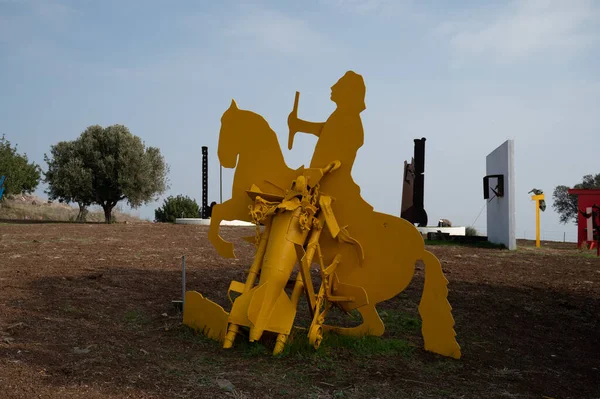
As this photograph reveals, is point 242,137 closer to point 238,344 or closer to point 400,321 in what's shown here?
point 238,344

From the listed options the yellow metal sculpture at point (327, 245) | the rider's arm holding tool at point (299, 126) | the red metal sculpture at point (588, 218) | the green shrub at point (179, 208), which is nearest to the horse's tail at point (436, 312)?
the yellow metal sculpture at point (327, 245)

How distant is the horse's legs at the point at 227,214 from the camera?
6973 mm

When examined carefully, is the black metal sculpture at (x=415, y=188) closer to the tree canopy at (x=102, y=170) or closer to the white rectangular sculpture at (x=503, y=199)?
the white rectangular sculpture at (x=503, y=199)

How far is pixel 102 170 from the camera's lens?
30.6m

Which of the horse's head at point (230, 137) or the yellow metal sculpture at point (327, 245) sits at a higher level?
the horse's head at point (230, 137)

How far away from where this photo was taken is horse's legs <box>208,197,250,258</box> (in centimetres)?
697

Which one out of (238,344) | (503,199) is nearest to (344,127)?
(238,344)

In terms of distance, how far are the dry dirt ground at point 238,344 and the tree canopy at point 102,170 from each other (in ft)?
60.7

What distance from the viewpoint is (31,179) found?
39094 mm

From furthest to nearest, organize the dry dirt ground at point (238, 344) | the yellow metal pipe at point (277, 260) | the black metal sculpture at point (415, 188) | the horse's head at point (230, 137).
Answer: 1. the black metal sculpture at point (415, 188)
2. the horse's head at point (230, 137)
3. the yellow metal pipe at point (277, 260)
4. the dry dirt ground at point (238, 344)

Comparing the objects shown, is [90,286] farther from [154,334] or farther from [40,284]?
[154,334]

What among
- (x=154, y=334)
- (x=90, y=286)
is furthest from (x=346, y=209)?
(x=90, y=286)

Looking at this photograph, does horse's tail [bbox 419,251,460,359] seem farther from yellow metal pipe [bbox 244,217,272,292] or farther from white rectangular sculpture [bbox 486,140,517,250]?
white rectangular sculpture [bbox 486,140,517,250]

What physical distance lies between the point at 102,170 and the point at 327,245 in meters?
→ 26.3
